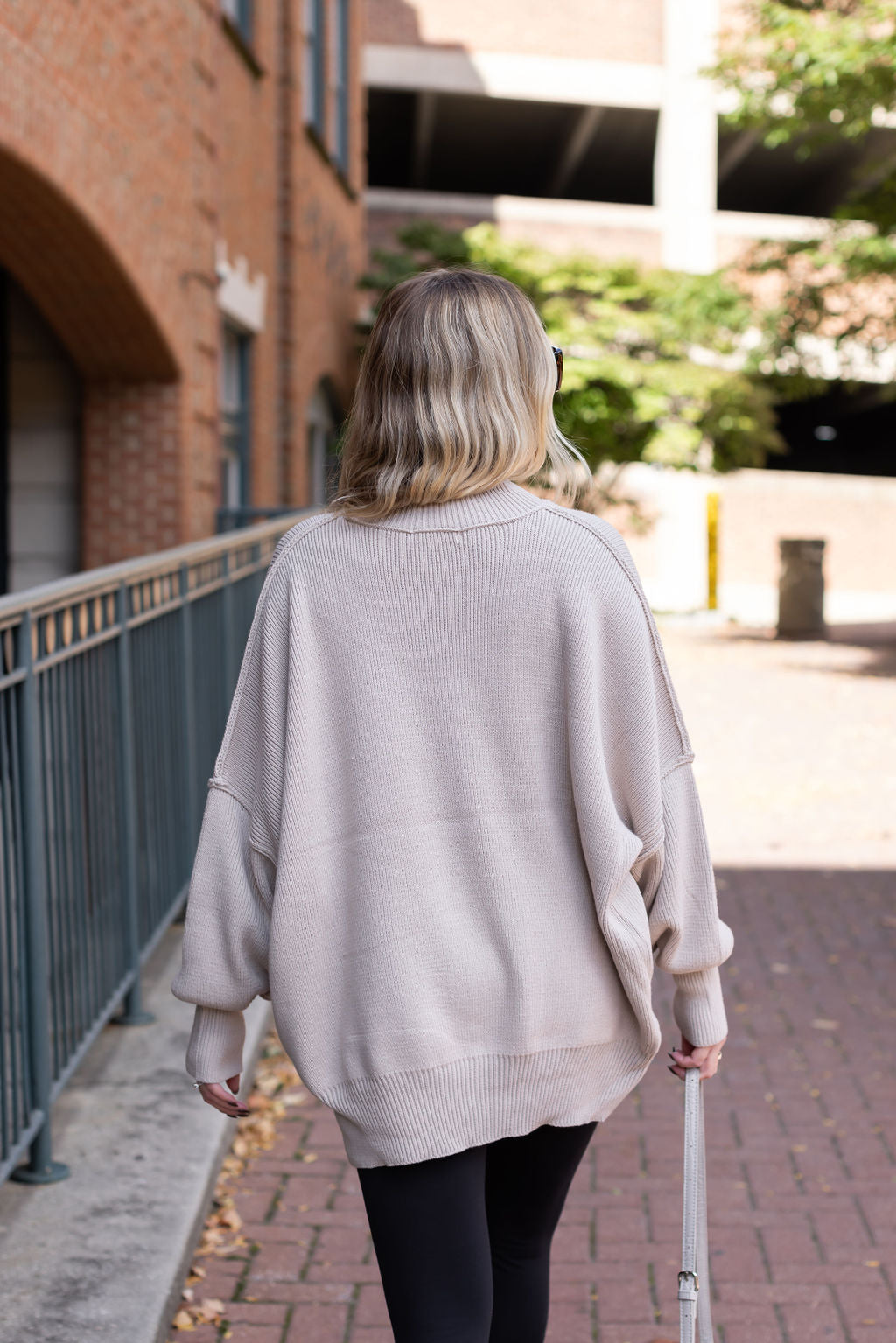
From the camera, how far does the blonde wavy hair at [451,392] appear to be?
1818 mm

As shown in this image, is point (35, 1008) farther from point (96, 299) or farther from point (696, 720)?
point (696, 720)

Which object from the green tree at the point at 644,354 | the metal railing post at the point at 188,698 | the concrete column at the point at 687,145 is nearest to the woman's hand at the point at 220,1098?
the metal railing post at the point at 188,698

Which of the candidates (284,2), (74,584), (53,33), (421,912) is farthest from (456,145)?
(421,912)

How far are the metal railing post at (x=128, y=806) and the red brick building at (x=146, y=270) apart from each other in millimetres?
2409

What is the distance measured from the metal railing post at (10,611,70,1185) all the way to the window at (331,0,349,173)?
1325 centimetres

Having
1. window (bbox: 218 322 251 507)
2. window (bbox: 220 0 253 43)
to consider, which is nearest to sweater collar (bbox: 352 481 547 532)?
window (bbox: 218 322 251 507)

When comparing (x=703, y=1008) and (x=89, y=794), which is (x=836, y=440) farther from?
(x=703, y=1008)

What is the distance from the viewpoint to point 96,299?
794 cm

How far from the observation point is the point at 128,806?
14.7 ft

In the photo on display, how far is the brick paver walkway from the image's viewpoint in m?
3.28

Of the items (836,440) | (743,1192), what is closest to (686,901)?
(743,1192)

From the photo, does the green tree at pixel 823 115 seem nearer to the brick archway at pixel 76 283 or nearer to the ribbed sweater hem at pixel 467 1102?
the brick archway at pixel 76 283

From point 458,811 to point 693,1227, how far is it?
669 millimetres

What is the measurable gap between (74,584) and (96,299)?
14.7 ft
